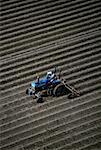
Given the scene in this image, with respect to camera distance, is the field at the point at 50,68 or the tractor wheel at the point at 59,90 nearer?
the field at the point at 50,68

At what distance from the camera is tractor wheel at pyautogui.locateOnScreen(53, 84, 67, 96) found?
29.6 ft

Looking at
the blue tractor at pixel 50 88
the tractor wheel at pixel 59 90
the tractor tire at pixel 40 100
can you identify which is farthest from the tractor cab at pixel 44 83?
the tractor tire at pixel 40 100

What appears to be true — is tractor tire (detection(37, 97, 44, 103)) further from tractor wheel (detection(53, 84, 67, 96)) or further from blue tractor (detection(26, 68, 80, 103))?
tractor wheel (detection(53, 84, 67, 96))

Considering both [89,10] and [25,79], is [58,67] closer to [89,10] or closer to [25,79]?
[25,79]

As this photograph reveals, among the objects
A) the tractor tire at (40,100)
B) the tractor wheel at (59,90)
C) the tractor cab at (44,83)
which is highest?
the tractor cab at (44,83)

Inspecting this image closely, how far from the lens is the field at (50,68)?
830 cm

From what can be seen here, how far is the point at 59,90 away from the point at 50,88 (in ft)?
0.91

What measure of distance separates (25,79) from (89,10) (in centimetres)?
367

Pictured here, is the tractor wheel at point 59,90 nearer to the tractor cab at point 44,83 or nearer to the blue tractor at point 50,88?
the blue tractor at point 50,88

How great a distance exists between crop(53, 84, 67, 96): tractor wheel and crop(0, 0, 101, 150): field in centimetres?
15

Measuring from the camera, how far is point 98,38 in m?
10.5

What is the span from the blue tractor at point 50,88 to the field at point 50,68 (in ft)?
0.58

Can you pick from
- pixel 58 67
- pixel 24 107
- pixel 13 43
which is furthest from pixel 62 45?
pixel 24 107

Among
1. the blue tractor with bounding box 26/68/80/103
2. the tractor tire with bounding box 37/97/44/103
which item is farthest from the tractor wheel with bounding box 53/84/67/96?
the tractor tire with bounding box 37/97/44/103
